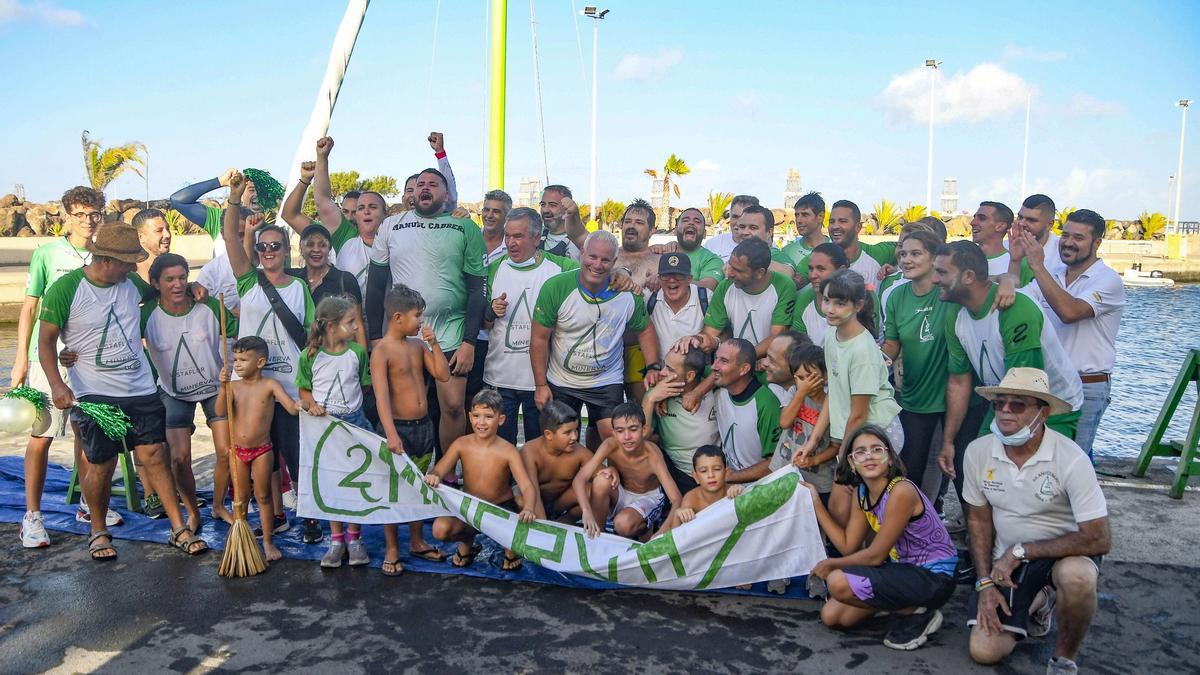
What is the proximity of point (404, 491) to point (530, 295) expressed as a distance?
1621mm

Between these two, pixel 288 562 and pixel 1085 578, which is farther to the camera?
pixel 288 562

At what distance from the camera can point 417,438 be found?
19.1 ft

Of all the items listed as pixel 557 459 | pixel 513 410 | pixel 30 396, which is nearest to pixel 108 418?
pixel 30 396

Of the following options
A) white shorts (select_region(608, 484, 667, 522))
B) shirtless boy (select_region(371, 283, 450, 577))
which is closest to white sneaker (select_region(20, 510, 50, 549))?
shirtless boy (select_region(371, 283, 450, 577))

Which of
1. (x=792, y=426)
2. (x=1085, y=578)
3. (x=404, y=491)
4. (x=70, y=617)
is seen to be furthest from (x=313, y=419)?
(x=1085, y=578)

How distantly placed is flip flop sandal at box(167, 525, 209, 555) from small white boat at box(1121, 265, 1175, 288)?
159 feet

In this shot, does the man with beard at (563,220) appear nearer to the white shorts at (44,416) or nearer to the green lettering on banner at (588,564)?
the green lettering on banner at (588,564)

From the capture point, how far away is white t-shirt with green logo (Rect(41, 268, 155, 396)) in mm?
5637

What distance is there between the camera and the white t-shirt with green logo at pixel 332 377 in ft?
18.7

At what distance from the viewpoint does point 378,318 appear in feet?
21.6

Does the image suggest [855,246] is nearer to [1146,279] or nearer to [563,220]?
[563,220]

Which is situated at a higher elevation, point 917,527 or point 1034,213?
point 1034,213

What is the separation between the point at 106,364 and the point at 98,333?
0.20 metres

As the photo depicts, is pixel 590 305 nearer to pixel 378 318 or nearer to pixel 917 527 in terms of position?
pixel 378 318
